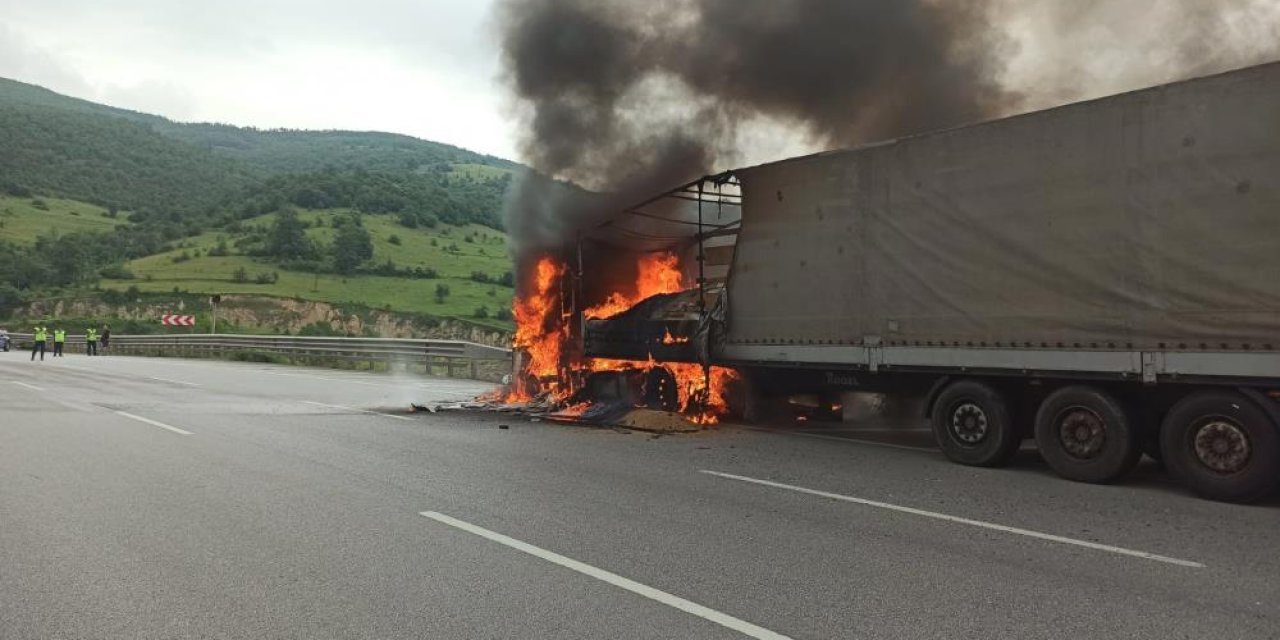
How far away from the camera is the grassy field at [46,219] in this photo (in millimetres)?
79963

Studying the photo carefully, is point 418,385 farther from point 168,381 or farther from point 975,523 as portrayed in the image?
point 975,523

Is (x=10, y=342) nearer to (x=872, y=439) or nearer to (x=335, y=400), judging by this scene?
(x=335, y=400)

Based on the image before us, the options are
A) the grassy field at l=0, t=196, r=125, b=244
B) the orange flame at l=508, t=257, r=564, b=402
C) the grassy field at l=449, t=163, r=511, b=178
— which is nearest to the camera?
the orange flame at l=508, t=257, r=564, b=402

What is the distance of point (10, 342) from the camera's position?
160 feet

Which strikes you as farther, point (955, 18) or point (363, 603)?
point (955, 18)

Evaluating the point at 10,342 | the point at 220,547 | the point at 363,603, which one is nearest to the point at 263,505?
the point at 220,547

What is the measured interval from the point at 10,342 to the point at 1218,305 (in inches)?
2364

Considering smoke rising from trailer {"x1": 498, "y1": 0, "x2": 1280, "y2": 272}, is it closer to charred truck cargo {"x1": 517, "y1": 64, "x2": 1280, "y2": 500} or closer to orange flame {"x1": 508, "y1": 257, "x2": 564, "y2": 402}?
orange flame {"x1": 508, "y1": 257, "x2": 564, "y2": 402}

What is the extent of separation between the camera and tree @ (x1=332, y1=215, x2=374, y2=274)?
6234cm

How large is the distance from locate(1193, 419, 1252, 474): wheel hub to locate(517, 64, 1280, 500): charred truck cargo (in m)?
0.01

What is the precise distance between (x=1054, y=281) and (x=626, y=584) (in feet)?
16.4

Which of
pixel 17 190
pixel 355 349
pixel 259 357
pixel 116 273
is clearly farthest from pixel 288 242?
pixel 17 190

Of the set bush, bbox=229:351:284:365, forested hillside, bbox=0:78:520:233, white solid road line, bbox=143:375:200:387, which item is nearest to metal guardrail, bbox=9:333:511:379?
bush, bbox=229:351:284:365

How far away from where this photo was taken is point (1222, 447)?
20.2 ft
